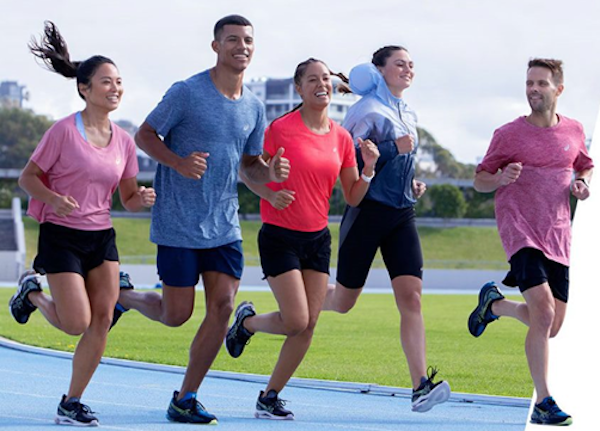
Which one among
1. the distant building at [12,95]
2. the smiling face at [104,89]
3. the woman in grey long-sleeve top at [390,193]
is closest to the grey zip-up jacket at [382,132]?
the woman in grey long-sleeve top at [390,193]

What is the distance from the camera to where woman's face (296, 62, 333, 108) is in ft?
23.2

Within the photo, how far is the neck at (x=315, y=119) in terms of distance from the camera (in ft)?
23.6

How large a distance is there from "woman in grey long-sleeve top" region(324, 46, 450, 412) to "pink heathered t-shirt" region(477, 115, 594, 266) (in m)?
0.56

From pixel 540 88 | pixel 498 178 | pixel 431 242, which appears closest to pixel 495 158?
pixel 498 178

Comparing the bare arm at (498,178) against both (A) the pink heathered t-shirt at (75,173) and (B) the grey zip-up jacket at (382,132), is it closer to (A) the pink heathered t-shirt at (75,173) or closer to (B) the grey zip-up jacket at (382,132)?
(B) the grey zip-up jacket at (382,132)

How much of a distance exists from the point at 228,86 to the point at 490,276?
120ft

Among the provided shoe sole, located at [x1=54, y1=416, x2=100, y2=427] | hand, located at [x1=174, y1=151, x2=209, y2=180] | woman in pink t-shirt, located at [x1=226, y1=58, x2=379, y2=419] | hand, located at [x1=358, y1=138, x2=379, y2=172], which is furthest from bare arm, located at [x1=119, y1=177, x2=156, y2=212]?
hand, located at [x1=358, y1=138, x2=379, y2=172]

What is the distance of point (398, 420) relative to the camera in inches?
293

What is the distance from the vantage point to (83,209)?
6629mm

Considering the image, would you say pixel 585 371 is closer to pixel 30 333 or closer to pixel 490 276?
pixel 30 333

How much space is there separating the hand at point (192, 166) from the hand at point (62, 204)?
0.63m

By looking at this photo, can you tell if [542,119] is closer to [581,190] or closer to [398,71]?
[581,190]

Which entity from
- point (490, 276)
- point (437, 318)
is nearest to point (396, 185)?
point (437, 318)

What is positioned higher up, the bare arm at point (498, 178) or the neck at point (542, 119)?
the neck at point (542, 119)
